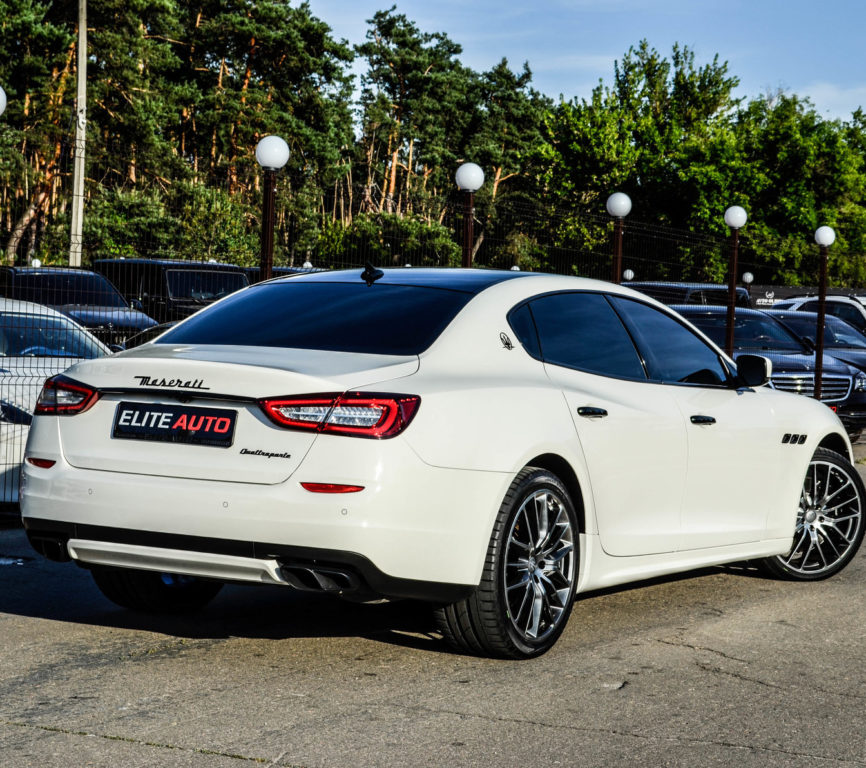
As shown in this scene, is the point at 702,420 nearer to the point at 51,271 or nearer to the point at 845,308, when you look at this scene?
the point at 51,271

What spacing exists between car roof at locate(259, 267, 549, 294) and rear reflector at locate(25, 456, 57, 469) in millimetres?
1472

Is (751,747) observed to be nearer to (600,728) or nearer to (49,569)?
(600,728)

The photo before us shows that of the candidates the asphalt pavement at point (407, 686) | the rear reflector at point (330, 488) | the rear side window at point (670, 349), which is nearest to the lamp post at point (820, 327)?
the rear side window at point (670, 349)

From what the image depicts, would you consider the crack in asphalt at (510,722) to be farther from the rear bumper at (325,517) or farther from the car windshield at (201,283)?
the car windshield at (201,283)

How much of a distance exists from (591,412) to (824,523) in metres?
2.38

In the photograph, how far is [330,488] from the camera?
447 centimetres

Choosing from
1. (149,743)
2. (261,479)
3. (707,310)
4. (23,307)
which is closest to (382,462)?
(261,479)

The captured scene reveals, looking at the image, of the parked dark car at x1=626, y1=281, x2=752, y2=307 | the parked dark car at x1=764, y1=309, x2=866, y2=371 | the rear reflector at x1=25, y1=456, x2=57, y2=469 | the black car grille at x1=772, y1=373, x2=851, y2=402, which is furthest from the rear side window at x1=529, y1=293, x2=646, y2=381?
the parked dark car at x1=626, y1=281, x2=752, y2=307

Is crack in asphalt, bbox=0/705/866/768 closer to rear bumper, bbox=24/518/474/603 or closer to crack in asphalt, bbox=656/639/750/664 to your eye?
rear bumper, bbox=24/518/474/603

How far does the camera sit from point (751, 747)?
4031mm

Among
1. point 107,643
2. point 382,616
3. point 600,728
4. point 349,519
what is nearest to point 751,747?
→ point 600,728

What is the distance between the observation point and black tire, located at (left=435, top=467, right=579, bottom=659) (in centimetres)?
487

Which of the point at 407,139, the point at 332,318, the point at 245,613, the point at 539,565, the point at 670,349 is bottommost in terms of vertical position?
the point at 245,613

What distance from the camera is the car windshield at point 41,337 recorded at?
933 centimetres
